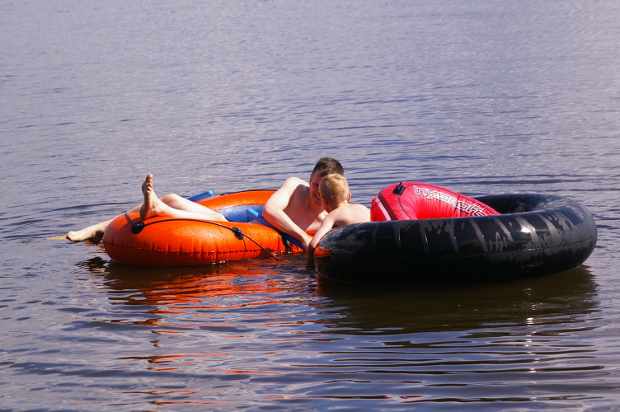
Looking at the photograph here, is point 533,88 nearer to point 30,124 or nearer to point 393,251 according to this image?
point 30,124

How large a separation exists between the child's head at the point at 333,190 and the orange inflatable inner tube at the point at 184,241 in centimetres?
64

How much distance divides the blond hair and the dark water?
25.8 inches

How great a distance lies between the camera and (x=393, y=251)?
7.55m

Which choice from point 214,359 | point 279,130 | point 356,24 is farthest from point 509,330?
point 356,24

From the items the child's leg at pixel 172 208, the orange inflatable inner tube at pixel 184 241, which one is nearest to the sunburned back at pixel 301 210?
the orange inflatable inner tube at pixel 184 241

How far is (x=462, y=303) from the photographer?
7.30 meters

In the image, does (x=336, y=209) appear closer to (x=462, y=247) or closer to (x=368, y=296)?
(x=368, y=296)

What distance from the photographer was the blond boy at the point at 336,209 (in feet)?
27.4

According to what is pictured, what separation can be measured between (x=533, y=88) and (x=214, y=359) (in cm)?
1323

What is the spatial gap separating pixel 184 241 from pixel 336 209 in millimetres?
1286

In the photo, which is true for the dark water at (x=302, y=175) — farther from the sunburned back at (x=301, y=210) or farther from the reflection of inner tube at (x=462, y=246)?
the sunburned back at (x=301, y=210)

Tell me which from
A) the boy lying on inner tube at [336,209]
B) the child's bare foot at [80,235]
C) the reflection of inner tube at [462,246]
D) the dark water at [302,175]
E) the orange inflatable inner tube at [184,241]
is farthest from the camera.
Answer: the child's bare foot at [80,235]

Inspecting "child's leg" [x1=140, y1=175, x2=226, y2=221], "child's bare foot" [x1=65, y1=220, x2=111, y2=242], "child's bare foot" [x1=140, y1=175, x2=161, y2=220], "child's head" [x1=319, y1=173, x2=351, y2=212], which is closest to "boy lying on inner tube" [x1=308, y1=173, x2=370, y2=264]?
"child's head" [x1=319, y1=173, x2=351, y2=212]

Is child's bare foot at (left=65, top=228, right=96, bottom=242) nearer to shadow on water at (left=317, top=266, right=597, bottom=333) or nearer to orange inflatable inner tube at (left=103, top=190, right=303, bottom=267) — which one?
orange inflatable inner tube at (left=103, top=190, right=303, bottom=267)
